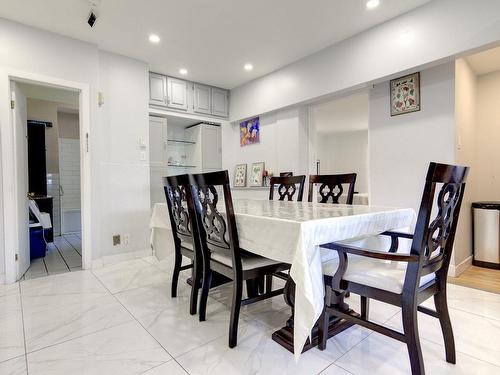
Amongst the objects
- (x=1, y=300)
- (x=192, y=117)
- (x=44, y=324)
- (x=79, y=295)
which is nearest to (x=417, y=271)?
(x=44, y=324)

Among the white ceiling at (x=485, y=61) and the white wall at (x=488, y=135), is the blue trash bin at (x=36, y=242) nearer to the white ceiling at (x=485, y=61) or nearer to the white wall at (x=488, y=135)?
the white ceiling at (x=485, y=61)

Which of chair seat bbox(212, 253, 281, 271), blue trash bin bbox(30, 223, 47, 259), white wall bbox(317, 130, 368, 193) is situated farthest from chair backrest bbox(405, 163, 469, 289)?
white wall bbox(317, 130, 368, 193)

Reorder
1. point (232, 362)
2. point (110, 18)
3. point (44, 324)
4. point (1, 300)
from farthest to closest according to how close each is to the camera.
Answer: point (110, 18) < point (1, 300) < point (44, 324) < point (232, 362)

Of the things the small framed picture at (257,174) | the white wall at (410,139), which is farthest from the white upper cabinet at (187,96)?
the white wall at (410,139)

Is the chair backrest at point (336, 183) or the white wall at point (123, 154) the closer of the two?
the chair backrest at point (336, 183)

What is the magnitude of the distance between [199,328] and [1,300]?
176cm

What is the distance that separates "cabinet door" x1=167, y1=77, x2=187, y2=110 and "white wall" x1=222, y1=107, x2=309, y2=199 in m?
0.86

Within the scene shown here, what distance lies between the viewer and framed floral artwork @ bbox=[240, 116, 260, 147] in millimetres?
4422

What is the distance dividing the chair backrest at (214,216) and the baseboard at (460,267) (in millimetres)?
2336

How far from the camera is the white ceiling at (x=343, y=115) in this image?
494 cm

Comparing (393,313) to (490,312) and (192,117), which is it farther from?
(192,117)

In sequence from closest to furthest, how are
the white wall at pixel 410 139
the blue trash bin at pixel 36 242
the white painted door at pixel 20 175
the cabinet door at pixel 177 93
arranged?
the white wall at pixel 410 139, the white painted door at pixel 20 175, the blue trash bin at pixel 36 242, the cabinet door at pixel 177 93

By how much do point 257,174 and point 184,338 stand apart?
117 inches

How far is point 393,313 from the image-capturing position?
1946 millimetres
